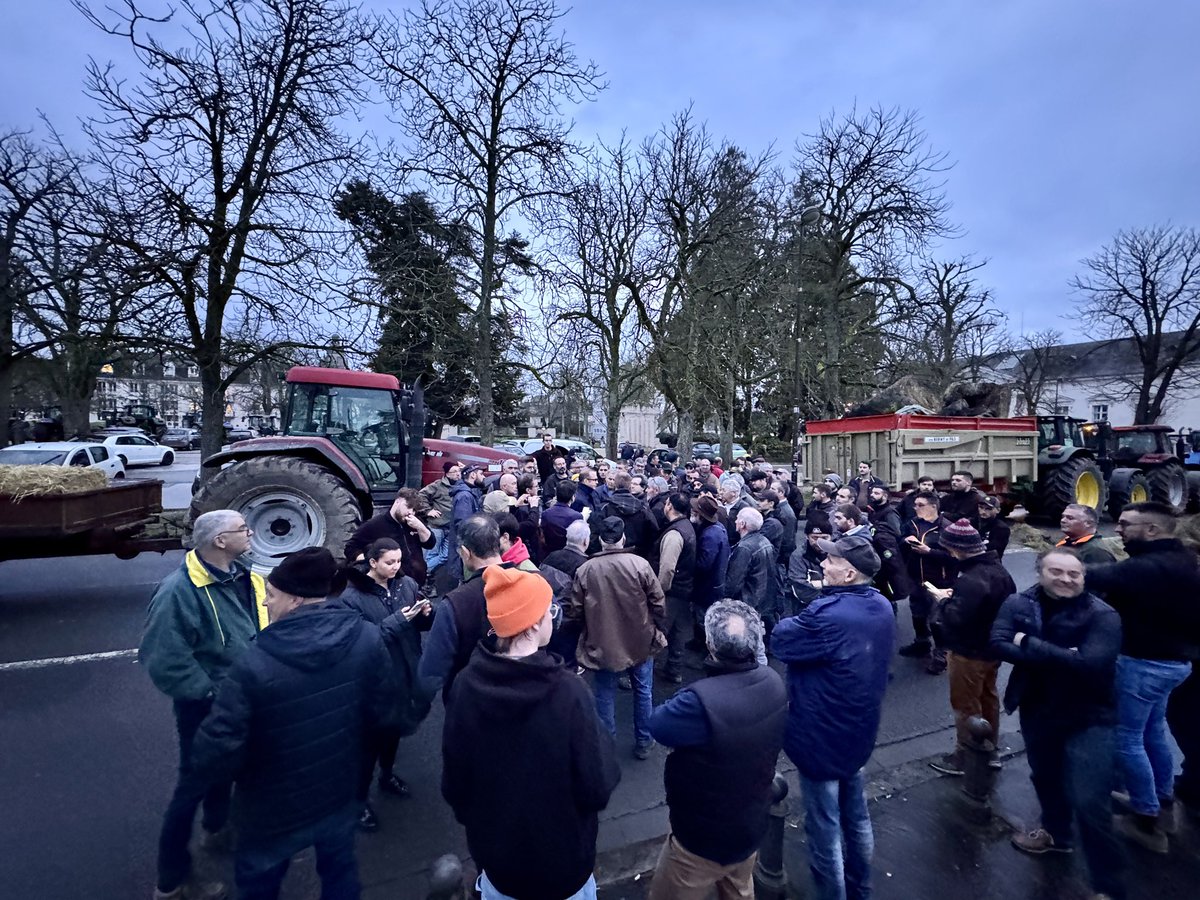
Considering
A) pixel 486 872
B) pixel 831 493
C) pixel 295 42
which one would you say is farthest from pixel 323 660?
pixel 295 42

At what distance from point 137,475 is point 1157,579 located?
29320mm

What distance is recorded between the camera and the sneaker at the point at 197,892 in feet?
8.55

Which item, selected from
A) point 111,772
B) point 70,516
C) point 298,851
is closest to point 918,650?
point 298,851

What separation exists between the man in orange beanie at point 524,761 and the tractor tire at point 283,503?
526 cm

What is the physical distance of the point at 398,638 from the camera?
9.88 feet

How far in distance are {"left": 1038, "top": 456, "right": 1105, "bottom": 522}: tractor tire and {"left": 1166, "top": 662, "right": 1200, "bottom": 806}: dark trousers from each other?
10837mm

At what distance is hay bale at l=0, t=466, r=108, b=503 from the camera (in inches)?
222

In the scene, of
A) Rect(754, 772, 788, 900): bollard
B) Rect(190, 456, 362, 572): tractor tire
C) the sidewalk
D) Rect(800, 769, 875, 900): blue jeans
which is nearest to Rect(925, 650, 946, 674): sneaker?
the sidewalk

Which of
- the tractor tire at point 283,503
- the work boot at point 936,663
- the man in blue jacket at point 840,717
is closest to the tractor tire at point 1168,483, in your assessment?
the work boot at point 936,663

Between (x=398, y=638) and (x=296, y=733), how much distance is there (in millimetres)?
918

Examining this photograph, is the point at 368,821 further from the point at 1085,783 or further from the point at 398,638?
the point at 1085,783

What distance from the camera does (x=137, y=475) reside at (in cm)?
2350

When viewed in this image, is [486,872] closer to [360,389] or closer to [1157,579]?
[1157,579]

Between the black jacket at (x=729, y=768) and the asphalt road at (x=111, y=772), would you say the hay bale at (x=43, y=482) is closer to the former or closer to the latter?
the asphalt road at (x=111, y=772)
